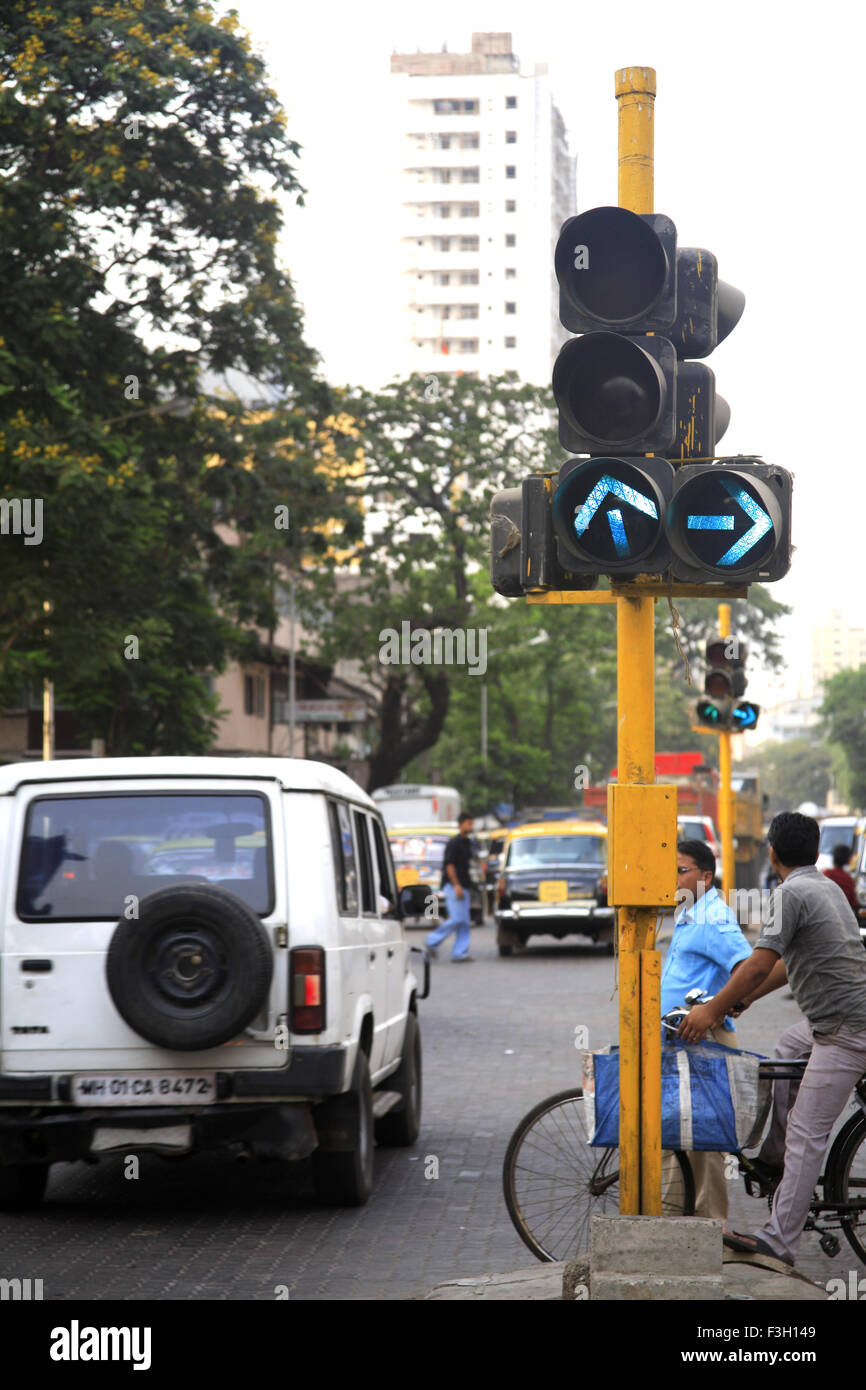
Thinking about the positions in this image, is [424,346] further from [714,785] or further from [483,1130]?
[483,1130]

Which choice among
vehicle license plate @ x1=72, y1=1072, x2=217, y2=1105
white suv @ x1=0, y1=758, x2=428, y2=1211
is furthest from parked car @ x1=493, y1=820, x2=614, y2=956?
vehicle license plate @ x1=72, y1=1072, x2=217, y2=1105

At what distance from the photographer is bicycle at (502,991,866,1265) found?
6516 mm

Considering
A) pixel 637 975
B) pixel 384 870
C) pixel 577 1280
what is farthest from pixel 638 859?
pixel 384 870

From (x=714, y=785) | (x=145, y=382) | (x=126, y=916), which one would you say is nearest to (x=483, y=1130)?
(x=126, y=916)

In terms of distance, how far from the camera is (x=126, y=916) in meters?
7.75

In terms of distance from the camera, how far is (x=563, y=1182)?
21.6 feet

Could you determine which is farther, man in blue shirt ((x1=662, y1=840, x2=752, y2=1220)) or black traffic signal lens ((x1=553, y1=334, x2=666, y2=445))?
man in blue shirt ((x1=662, y1=840, x2=752, y2=1220))

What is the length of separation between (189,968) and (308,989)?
51cm

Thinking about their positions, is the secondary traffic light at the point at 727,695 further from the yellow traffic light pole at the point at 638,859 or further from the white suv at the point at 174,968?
the yellow traffic light pole at the point at 638,859

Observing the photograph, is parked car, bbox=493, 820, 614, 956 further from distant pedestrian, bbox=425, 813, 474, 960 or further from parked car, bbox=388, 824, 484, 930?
parked car, bbox=388, 824, 484, 930

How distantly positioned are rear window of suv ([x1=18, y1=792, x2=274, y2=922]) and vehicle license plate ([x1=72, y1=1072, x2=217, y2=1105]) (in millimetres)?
681

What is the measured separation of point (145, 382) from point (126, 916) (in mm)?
16287

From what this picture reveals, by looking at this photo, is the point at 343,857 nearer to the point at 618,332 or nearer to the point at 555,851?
the point at 618,332

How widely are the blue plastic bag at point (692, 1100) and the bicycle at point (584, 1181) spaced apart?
1.26 ft
